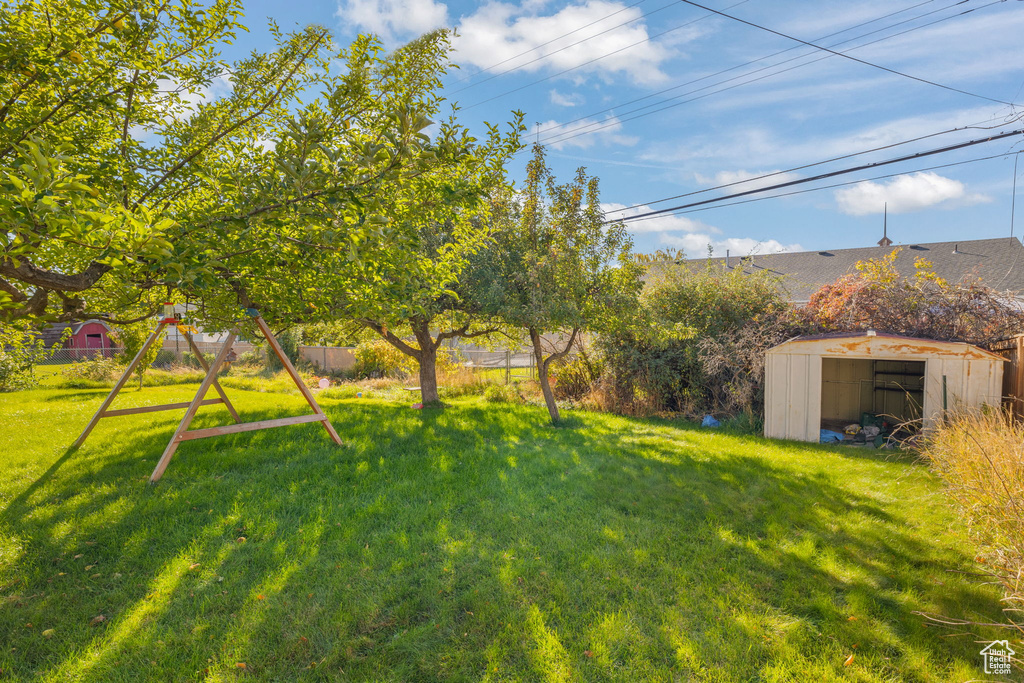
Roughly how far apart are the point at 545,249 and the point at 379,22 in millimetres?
4793

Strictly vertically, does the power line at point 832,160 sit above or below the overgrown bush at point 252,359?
above

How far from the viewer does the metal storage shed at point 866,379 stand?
7.24m

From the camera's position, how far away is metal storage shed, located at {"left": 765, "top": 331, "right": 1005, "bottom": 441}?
285 inches

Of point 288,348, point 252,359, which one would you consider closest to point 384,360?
point 288,348

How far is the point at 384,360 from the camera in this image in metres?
17.1

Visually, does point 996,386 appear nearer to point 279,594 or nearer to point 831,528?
point 831,528

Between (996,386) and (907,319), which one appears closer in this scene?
(996,386)

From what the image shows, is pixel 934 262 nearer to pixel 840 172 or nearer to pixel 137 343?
pixel 840 172

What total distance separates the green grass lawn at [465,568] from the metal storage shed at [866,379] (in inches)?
79.0

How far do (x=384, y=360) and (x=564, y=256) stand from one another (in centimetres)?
1058

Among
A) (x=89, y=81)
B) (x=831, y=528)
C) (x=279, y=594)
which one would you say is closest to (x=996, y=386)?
(x=831, y=528)

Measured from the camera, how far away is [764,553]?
3879mm

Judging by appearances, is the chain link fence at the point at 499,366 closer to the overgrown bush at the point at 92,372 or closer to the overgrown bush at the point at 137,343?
the overgrown bush at the point at 137,343

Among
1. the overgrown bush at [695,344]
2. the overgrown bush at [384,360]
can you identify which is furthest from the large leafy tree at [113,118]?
the overgrown bush at [384,360]
